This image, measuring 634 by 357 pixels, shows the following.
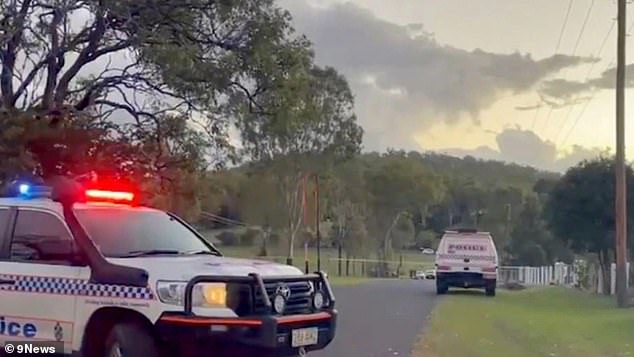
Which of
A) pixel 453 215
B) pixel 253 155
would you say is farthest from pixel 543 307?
pixel 453 215

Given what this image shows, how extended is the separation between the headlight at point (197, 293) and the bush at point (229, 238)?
38392 mm

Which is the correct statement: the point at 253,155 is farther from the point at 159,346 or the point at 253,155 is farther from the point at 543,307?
the point at 159,346

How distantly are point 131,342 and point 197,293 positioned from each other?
2.40 ft

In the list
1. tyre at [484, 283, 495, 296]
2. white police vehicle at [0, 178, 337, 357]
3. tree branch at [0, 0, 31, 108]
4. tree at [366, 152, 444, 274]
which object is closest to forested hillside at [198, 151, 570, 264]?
tree at [366, 152, 444, 274]

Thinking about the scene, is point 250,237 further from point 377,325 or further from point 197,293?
point 197,293

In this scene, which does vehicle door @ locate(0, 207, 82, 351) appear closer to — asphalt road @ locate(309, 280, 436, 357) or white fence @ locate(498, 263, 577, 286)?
asphalt road @ locate(309, 280, 436, 357)

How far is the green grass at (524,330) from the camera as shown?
14906 millimetres

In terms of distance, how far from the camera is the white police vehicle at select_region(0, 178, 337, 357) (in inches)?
332

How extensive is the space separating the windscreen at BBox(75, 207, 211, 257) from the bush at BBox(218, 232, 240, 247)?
1438 inches

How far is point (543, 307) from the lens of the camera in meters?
29.5

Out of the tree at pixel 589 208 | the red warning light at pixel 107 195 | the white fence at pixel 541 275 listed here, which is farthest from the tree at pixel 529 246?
the red warning light at pixel 107 195

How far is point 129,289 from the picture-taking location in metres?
8.61

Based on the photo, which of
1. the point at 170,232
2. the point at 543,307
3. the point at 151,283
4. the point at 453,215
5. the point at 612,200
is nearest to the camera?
the point at 151,283

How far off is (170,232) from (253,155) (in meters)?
33.4
